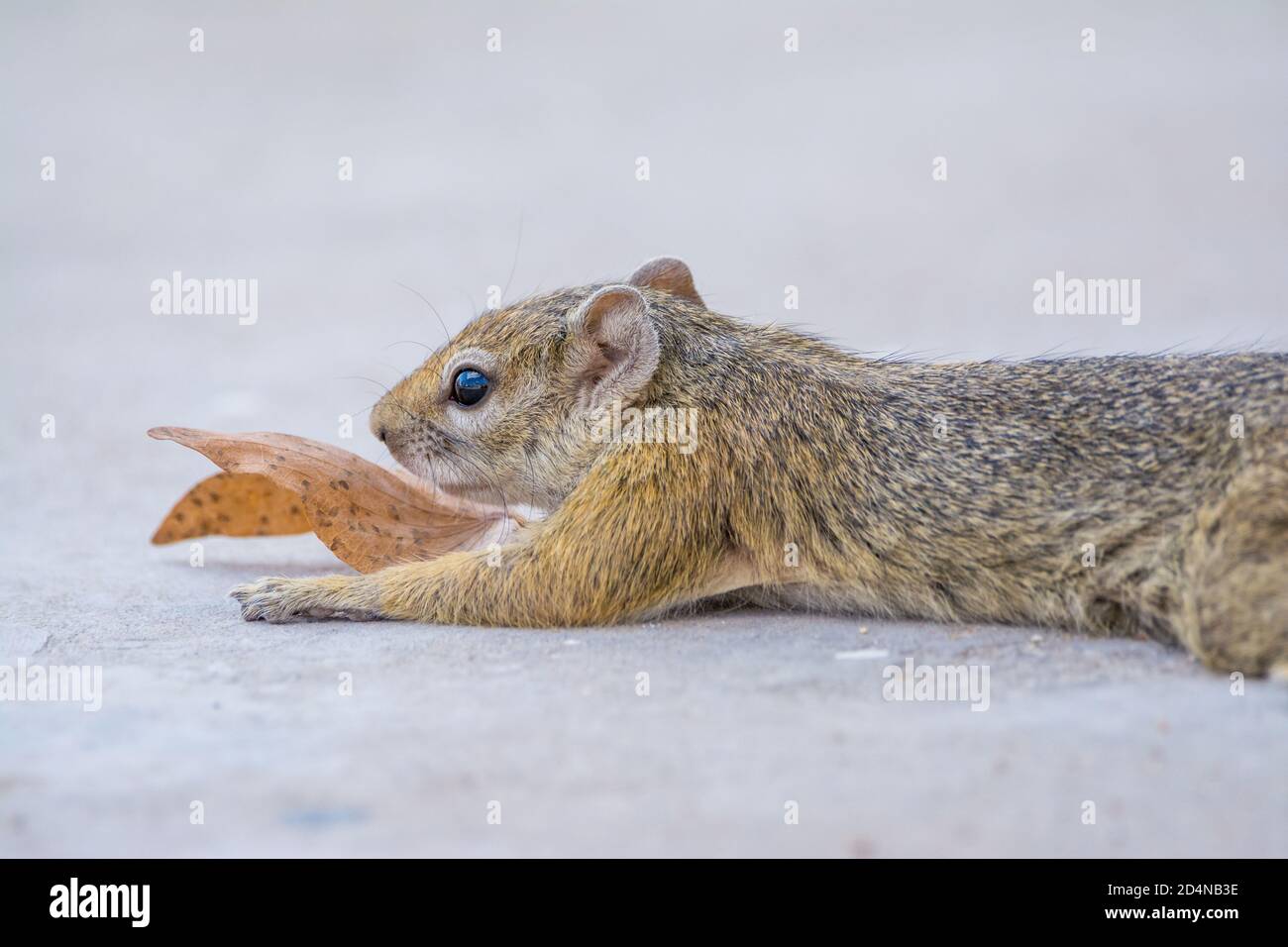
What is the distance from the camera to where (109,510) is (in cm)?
877

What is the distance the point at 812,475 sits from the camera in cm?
540

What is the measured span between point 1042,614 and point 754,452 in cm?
132

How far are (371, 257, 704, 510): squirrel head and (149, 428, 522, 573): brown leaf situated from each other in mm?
269

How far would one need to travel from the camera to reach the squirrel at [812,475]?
481 centimetres

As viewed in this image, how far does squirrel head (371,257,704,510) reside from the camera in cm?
571

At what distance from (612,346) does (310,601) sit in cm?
170

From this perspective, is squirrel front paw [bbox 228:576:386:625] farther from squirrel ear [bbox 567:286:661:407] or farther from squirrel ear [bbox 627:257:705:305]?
squirrel ear [bbox 627:257:705:305]

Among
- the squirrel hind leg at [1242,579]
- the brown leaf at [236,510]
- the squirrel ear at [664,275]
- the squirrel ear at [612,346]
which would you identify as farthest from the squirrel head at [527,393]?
the squirrel hind leg at [1242,579]

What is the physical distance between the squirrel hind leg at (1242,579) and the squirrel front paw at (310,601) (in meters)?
3.21

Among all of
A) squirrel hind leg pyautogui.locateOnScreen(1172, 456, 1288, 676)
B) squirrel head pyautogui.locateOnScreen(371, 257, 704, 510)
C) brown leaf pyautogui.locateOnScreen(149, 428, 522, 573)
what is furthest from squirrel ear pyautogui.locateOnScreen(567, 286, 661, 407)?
squirrel hind leg pyautogui.locateOnScreen(1172, 456, 1288, 676)

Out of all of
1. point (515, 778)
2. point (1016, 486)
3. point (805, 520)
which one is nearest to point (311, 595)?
point (805, 520)

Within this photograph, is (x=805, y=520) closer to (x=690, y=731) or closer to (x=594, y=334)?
(x=594, y=334)

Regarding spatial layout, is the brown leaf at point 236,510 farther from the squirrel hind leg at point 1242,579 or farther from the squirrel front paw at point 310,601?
the squirrel hind leg at point 1242,579

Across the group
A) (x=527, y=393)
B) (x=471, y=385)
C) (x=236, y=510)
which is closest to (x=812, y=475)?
(x=527, y=393)
